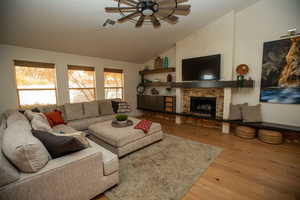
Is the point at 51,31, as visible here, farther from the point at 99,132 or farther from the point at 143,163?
the point at 143,163

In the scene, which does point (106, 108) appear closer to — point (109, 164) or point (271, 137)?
point (109, 164)

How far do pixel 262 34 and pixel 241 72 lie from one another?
0.99 m

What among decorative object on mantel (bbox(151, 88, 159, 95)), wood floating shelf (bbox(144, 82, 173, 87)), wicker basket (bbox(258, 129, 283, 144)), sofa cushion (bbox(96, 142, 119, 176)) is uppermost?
wood floating shelf (bbox(144, 82, 173, 87))

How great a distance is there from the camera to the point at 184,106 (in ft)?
15.5

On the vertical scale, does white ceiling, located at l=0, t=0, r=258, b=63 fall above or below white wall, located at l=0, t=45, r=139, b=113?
above

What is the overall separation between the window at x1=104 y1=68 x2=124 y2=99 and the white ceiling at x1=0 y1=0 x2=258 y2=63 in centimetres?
69

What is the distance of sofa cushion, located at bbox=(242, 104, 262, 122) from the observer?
3.32 meters

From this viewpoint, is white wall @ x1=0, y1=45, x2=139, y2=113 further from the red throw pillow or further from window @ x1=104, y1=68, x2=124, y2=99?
the red throw pillow

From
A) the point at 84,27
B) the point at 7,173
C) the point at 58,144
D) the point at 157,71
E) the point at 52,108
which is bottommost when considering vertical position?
the point at 7,173

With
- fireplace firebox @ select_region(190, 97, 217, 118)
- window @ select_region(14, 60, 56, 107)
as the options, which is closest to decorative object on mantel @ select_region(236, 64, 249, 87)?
fireplace firebox @ select_region(190, 97, 217, 118)

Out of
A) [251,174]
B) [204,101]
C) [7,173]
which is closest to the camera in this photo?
[7,173]

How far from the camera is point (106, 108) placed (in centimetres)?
428

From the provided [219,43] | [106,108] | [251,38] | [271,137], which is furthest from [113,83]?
[271,137]

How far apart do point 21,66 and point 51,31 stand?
1.29 metres
